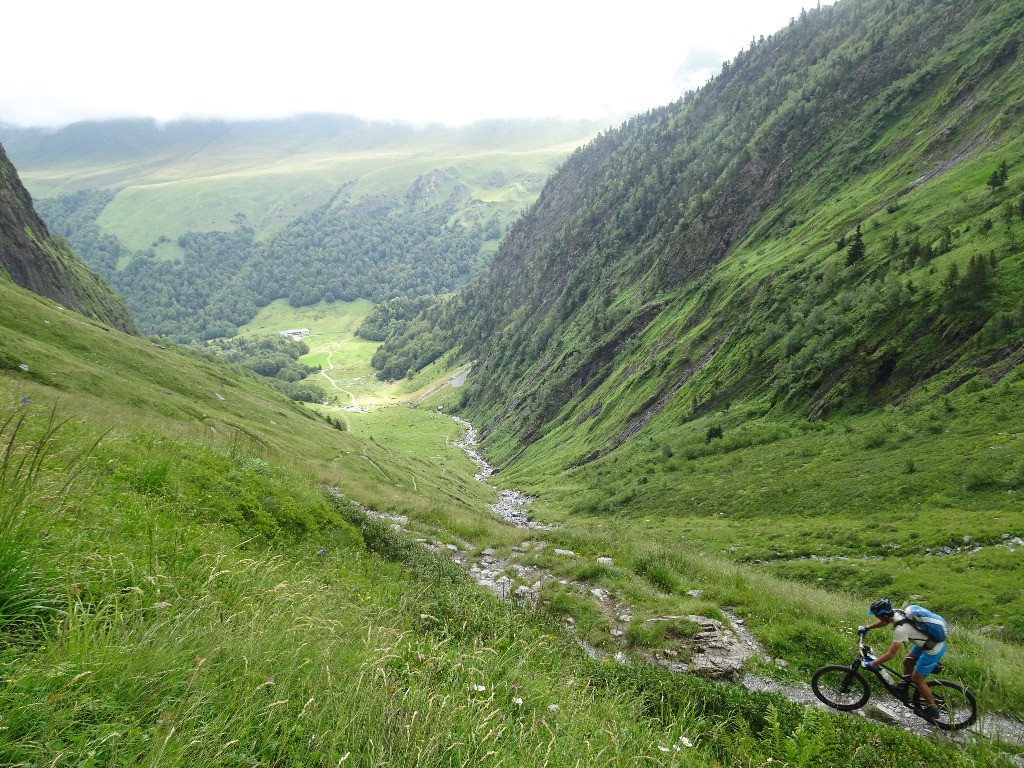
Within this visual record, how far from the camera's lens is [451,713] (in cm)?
473

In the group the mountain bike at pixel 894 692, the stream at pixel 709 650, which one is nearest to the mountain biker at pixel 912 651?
the mountain bike at pixel 894 692

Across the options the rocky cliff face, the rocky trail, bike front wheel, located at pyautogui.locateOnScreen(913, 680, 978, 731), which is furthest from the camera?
the rocky cliff face

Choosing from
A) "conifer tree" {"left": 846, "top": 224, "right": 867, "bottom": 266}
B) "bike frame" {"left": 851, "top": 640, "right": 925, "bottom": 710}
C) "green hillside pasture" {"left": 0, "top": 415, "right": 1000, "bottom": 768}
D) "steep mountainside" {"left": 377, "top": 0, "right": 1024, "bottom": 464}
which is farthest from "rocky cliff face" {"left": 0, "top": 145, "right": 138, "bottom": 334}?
"conifer tree" {"left": 846, "top": 224, "right": 867, "bottom": 266}

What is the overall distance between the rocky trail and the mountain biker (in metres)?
0.59

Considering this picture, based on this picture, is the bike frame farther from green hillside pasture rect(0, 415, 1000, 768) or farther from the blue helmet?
green hillside pasture rect(0, 415, 1000, 768)

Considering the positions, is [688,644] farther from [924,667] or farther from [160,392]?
[160,392]

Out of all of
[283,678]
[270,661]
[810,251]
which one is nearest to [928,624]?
[283,678]

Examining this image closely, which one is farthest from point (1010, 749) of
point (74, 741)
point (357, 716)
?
point (74, 741)

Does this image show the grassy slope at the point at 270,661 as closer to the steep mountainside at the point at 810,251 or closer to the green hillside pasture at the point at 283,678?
the green hillside pasture at the point at 283,678

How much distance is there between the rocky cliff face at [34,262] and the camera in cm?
6197

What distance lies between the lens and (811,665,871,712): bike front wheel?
956cm

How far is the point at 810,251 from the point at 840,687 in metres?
82.6

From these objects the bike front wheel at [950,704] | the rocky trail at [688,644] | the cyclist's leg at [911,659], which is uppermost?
the cyclist's leg at [911,659]

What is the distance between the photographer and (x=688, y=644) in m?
11.6
